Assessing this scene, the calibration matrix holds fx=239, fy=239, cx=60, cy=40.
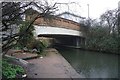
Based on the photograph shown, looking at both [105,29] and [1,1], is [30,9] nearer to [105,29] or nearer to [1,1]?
[1,1]

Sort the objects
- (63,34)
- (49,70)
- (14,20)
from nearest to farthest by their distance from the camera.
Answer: (14,20), (49,70), (63,34)

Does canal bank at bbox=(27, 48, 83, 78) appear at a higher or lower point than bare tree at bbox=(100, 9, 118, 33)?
lower

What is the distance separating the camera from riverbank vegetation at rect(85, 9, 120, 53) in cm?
2065

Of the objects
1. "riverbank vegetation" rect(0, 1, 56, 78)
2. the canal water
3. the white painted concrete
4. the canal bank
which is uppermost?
"riverbank vegetation" rect(0, 1, 56, 78)

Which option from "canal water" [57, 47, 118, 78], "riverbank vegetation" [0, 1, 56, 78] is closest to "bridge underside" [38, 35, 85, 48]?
"canal water" [57, 47, 118, 78]

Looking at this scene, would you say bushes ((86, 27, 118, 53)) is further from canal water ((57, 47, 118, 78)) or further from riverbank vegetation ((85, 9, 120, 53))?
canal water ((57, 47, 118, 78))

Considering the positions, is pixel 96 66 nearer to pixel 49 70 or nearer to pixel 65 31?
pixel 49 70

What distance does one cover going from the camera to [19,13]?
5910mm

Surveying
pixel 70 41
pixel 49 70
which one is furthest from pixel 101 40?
pixel 49 70

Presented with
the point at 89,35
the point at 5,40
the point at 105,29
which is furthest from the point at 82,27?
the point at 5,40

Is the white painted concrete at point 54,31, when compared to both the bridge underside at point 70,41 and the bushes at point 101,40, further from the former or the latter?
the bushes at point 101,40

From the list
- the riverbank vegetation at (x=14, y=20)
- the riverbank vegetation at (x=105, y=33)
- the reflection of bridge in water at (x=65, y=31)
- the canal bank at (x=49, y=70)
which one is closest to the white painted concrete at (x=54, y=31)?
the reflection of bridge in water at (x=65, y=31)

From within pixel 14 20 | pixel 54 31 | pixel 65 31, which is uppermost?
pixel 14 20

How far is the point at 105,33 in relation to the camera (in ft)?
74.2
